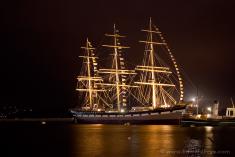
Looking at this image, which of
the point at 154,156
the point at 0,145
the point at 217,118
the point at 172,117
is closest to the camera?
the point at 154,156

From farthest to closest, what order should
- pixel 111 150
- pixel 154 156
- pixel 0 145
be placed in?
pixel 0 145 < pixel 111 150 < pixel 154 156

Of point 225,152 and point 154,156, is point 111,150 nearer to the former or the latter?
point 154,156

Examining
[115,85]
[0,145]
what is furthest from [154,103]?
[0,145]

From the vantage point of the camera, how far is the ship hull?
360 feet

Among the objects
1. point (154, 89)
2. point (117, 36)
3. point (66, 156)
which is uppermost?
point (117, 36)

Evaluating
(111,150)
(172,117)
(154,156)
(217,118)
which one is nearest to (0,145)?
(111,150)

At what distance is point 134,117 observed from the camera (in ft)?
384

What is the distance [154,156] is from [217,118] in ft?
147

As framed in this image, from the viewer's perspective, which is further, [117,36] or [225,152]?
[117,36]

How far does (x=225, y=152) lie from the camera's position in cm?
4962

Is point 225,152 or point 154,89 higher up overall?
point 154,89

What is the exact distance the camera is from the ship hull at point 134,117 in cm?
10975

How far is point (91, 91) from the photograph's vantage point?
135500mm

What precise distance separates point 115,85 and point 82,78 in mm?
14844
